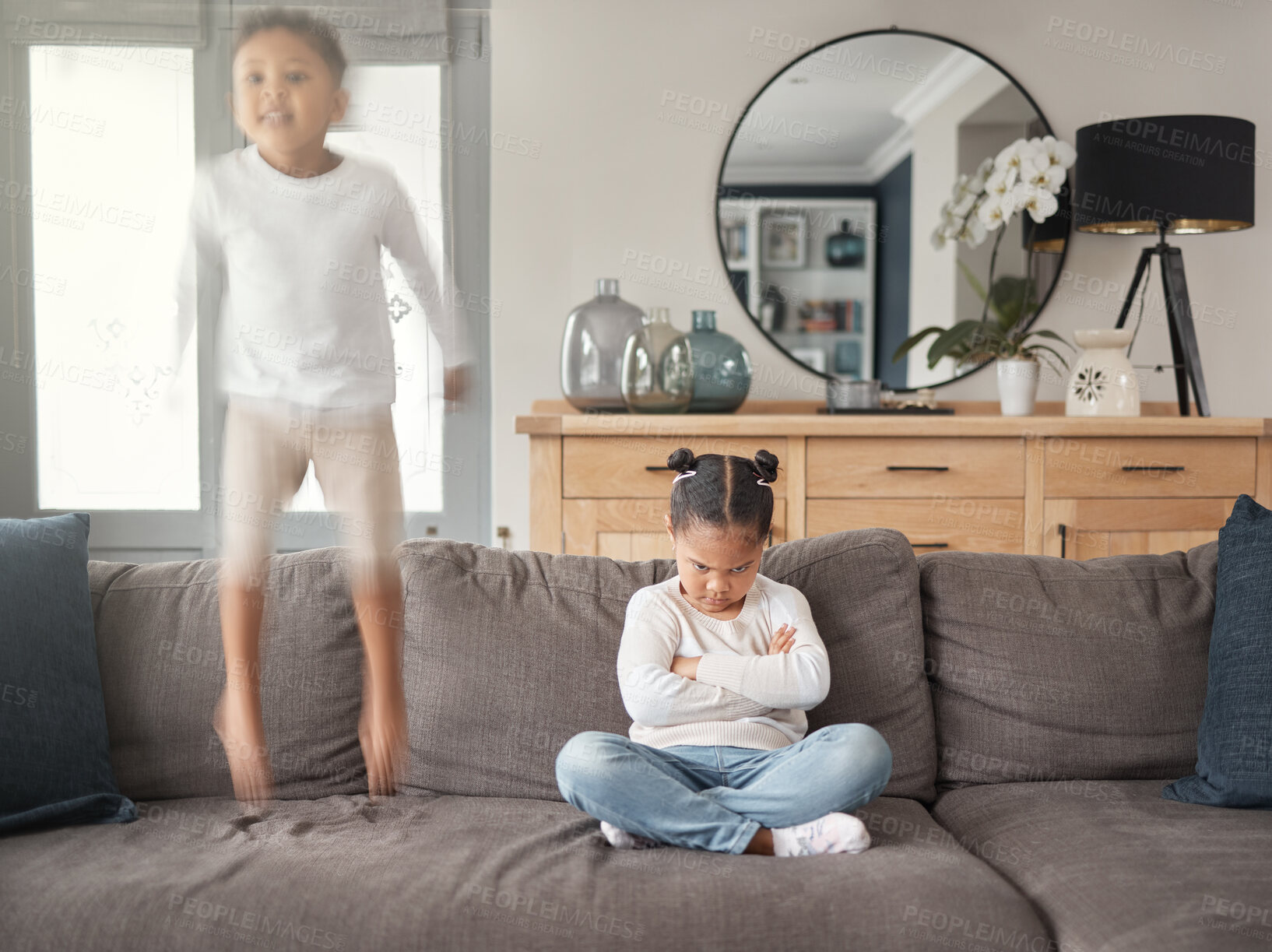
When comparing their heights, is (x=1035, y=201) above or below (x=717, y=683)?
above

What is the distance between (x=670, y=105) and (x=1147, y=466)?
5.26 feet

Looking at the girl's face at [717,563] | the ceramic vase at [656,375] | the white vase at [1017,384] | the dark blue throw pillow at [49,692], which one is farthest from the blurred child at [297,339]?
the white vase at [1017,384]

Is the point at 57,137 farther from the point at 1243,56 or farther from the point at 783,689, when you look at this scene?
the point at 1243,56

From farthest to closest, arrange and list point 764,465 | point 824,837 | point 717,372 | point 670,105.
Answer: point 670,105 < point 717,372 < point 764,465 < point 824,837

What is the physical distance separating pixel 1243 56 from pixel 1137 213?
744 millimetres

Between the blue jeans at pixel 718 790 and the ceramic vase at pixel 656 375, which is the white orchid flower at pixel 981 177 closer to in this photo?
the ceramic vase at pixel 656 375

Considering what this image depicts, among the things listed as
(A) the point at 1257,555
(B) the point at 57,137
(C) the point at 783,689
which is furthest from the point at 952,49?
(B) the point at 57,137

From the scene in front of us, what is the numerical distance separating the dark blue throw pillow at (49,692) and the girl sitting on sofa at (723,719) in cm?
61

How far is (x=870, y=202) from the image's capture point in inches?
118

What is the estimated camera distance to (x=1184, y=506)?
8.34ft

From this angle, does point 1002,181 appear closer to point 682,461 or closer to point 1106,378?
point 1106,378

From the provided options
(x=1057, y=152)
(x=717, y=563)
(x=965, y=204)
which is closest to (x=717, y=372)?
(x=965, y=204)

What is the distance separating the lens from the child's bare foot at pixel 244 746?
144cm

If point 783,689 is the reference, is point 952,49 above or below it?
above
